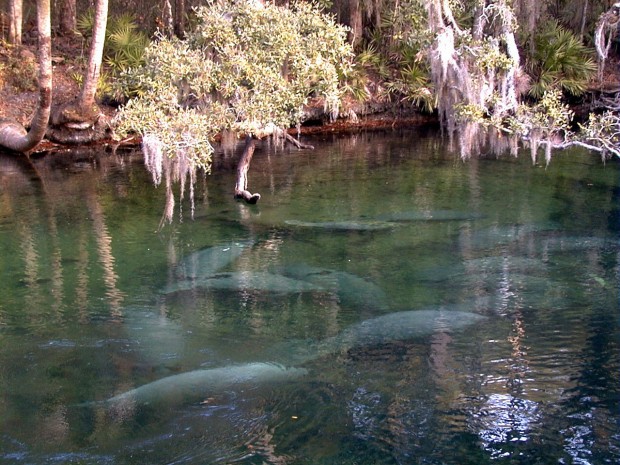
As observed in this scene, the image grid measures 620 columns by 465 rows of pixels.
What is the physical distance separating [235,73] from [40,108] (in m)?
6.67

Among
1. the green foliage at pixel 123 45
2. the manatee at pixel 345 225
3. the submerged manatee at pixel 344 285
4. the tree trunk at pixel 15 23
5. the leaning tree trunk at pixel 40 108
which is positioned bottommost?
the submerged manatee at pixel 344 285

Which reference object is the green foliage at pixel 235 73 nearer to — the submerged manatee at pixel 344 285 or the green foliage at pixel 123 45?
the submerged manatee at pixel 344 285

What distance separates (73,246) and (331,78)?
16.5 feet

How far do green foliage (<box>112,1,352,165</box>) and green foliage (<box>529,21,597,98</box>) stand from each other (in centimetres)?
1186

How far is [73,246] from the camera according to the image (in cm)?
1171

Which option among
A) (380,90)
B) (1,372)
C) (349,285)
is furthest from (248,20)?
(380,90)

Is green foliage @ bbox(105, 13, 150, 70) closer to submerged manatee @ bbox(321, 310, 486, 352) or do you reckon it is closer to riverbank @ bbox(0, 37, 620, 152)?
riverbank @ bbox(0, 37, 620, 152)

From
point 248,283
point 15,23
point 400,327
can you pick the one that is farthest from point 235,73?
point 15,23

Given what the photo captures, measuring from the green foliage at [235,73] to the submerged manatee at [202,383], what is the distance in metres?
4.79

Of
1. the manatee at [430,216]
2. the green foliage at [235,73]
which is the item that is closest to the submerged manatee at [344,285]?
the green foliage at [235,73]

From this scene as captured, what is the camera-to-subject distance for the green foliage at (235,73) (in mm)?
11742

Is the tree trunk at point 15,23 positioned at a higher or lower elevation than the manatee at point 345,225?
higher

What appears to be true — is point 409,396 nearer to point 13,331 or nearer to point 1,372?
point 1,372

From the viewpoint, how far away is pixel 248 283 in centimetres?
1009
